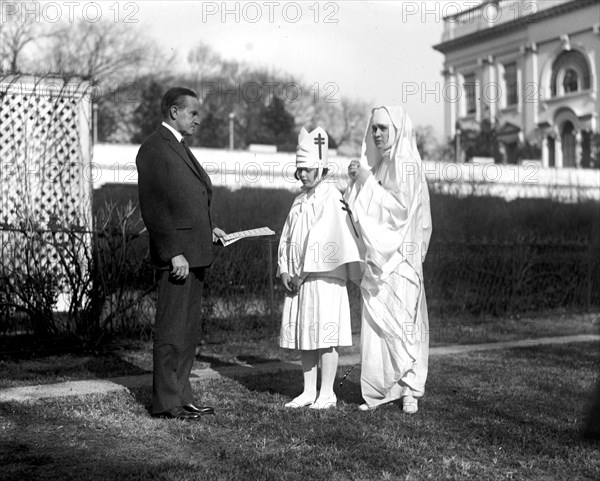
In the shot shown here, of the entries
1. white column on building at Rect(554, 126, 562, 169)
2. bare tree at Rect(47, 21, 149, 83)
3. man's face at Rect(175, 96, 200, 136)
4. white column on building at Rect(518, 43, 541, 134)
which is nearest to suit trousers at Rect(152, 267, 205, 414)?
man's face at Rect(175, 96, 200, 136)

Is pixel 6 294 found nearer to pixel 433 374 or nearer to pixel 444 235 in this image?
pixel 433 374

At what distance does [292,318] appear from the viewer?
23.6ft

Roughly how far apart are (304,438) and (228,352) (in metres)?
4.50

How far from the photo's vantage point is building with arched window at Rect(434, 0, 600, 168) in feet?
200

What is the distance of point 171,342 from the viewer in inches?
255

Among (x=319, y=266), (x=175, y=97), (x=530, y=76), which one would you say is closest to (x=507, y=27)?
(x=530, y=76)

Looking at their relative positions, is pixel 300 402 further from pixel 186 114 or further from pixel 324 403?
pixel 186 114

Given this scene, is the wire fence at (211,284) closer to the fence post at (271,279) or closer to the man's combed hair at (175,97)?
the fence post at (271,279)

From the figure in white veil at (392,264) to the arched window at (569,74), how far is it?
5758 centimetres

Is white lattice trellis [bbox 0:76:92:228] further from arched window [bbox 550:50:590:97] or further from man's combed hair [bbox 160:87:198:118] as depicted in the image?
arched window [bbox 550:50:590:97]

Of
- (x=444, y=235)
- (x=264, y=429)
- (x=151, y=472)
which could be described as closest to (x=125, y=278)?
(x=264, y=429)

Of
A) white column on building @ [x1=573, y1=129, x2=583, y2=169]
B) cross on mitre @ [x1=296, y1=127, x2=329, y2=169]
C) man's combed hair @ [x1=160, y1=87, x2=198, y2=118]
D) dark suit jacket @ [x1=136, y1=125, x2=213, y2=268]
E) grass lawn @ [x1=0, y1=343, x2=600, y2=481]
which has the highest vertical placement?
white column on building @ [x1=573, y1=129, x2=583, y2=169]

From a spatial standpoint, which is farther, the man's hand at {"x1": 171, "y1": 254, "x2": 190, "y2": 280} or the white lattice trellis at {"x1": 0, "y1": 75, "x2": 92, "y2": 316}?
the white lattice trellis at {"x1": 0, "y1": 75, "x2": 92, "y2": 316}

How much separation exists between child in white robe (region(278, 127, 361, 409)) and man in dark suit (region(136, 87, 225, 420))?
0.85 m
